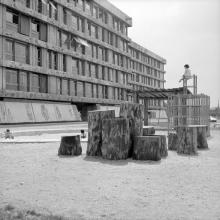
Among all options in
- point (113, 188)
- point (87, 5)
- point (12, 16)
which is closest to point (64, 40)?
point (12, 16)

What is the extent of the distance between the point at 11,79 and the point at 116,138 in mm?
23562

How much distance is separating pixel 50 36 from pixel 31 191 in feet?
99.2

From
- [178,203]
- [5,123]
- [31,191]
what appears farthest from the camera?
[5,123]

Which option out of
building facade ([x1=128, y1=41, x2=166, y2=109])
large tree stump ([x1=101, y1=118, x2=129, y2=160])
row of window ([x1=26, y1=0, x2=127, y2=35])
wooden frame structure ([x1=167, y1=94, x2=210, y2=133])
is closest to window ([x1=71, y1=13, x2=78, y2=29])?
row of window ([x1=26, y1=0, x2=127, y2=35])

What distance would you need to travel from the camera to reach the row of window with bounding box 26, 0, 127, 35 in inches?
1248

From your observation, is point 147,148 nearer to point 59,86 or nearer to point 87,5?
point 59,86

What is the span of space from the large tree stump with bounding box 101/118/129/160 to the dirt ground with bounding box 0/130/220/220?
0.29 m

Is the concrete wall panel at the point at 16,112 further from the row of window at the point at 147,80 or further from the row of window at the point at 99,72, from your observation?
the row of window at the point at 147,80

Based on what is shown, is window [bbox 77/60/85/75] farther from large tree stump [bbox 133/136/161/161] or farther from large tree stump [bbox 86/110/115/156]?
large tree stump [bbox 133/136/161/161]

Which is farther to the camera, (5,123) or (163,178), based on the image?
(5,123)

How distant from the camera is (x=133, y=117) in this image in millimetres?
7887

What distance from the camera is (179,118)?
15.0m

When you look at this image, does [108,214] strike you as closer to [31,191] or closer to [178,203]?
[178,203]

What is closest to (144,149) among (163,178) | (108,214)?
(163,178)
